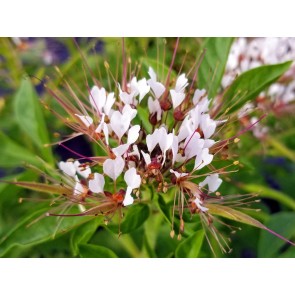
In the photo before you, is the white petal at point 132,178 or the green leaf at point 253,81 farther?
the green leaf at point 253,81

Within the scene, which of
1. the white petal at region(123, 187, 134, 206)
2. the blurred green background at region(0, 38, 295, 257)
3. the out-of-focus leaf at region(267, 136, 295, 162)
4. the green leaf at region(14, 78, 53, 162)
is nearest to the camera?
the white petal at region(123, 187, 134, 206)

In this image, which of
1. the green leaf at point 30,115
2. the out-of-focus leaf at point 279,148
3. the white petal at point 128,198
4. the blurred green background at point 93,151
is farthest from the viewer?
the out-of-focus leaf at point 279,148

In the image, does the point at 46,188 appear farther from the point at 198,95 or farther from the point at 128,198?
the point at 198,95

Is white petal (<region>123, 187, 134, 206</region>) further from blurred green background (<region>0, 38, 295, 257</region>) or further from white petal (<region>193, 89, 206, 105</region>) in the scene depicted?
white petal (<region>193, 89, 206, 105</region>)

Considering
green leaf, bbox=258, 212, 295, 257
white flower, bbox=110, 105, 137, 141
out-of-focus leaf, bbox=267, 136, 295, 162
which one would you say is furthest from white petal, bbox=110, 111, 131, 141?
out-of-focus leaf, bbox=267, 136, 295, 162

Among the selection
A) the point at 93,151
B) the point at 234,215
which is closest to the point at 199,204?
the point at 234,215

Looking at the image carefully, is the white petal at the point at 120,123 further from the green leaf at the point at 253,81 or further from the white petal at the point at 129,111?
the green leaf at the point at 253,81

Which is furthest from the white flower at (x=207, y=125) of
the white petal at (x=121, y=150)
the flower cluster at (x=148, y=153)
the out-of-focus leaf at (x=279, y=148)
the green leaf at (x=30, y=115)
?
the out-of-focus leaf at (x=279, y=148)
